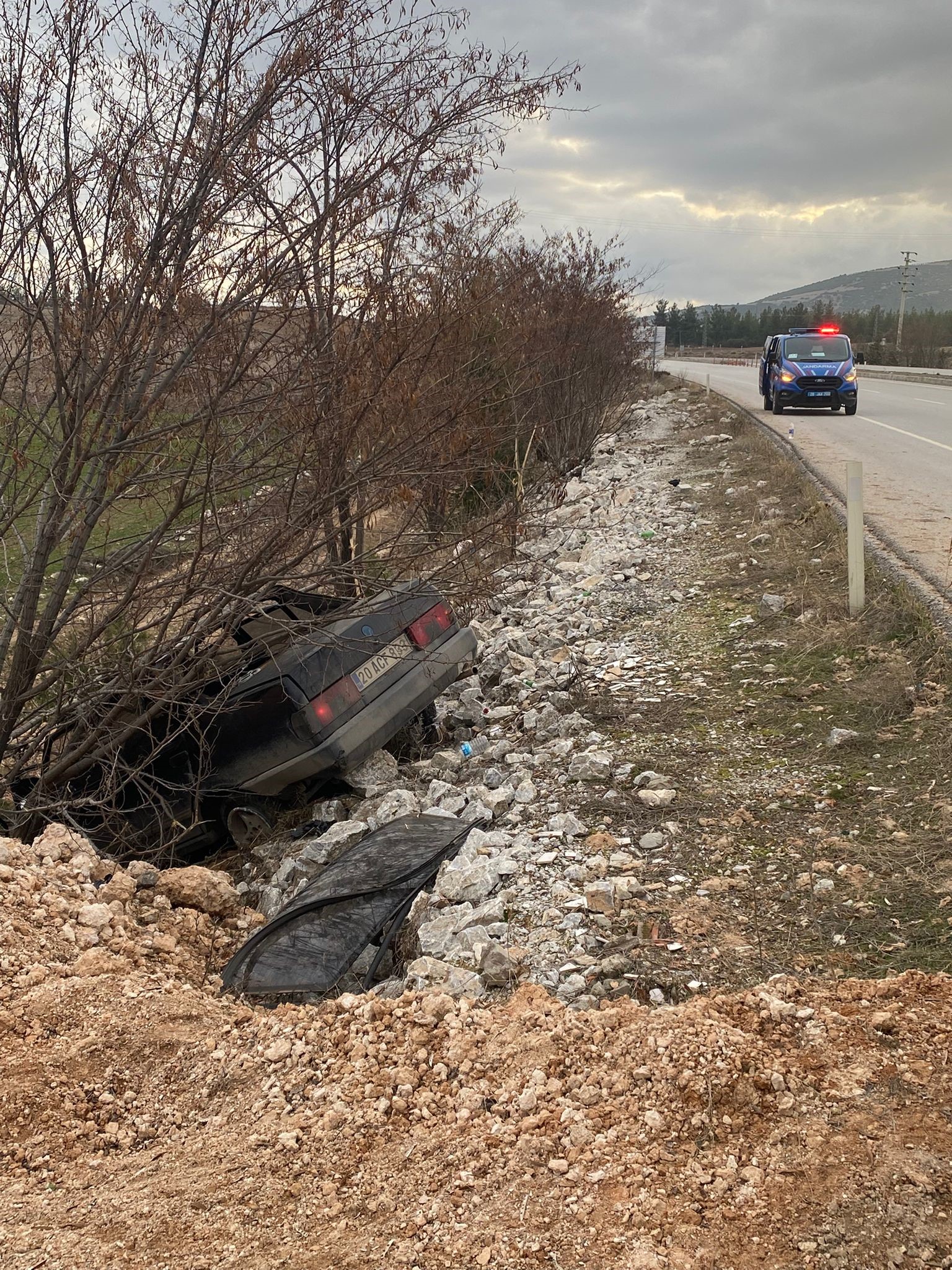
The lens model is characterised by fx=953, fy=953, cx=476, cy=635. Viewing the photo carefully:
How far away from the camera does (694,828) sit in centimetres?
464

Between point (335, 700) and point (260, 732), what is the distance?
0.45m

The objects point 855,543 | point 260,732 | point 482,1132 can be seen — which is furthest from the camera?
point 855,543

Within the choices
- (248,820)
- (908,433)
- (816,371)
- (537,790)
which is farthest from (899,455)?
(248,820)

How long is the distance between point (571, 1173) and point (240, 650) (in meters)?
3.43

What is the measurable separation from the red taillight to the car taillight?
0.66 meters

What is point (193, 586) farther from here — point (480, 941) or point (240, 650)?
point (480, 941)

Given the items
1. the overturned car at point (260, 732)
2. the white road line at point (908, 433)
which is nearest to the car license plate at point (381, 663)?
the overturned car at point (260, 732)

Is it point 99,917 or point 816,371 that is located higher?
point 816,371

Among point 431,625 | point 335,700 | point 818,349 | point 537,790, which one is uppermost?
point 818,349

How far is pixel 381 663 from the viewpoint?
577cm

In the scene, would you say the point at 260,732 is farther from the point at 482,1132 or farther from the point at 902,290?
the point at 902,290

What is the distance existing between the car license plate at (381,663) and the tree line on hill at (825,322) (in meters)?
16.8

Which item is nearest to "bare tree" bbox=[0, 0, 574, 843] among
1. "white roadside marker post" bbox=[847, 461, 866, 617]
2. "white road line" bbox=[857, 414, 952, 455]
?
"white roadside marker post" bbox=[847, 461, 866, 617]

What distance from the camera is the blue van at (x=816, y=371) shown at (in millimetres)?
21000
